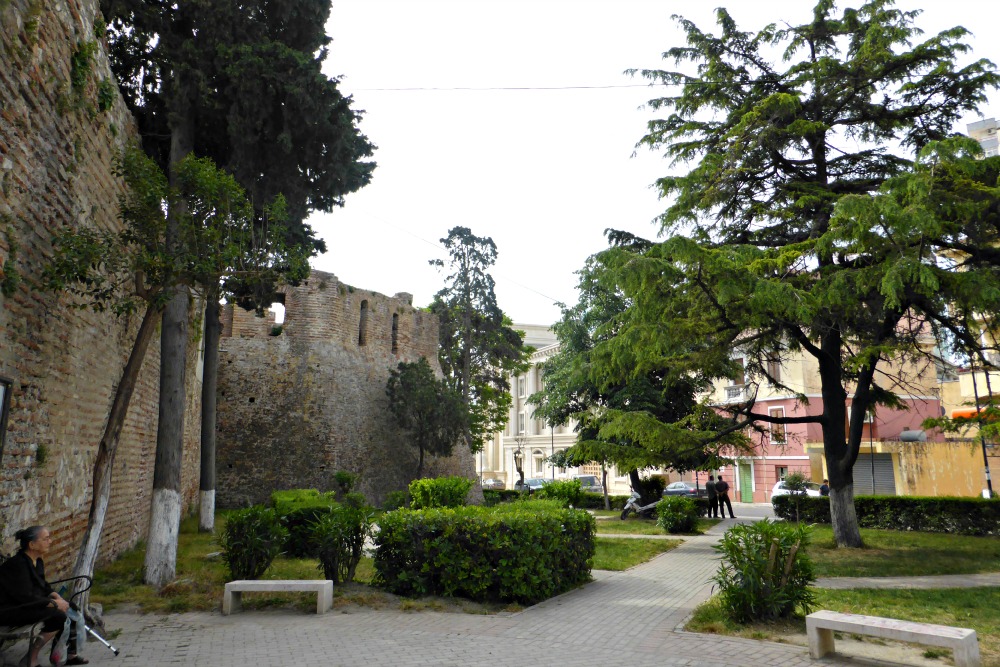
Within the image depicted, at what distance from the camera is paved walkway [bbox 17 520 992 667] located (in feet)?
17.7

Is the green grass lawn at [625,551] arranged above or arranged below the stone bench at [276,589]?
below

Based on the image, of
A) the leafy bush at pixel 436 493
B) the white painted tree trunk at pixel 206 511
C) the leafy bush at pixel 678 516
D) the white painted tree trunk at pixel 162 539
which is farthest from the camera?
the leafy bush at pixel 436 493

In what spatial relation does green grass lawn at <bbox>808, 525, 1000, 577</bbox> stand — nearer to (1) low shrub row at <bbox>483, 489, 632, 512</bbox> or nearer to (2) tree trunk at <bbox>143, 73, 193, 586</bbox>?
(2) tree trunk at <bbox>143, 73, 193, 586</bbox>

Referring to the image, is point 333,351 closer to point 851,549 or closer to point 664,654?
point 851,549

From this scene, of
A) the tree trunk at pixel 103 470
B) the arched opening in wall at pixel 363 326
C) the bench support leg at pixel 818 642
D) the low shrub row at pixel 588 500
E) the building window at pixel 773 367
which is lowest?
the low shrub row at pixel 588 500

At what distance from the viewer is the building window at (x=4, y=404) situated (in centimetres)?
551

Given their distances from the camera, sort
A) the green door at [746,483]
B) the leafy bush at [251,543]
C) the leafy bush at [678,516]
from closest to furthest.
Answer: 1. the leafy bush at [251,543]
2. the leafy bush at [678,516]
3. the green door at [746,483]

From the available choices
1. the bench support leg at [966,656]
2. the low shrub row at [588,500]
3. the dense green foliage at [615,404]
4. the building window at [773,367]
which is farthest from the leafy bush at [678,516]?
the bench support leg at [966,656]

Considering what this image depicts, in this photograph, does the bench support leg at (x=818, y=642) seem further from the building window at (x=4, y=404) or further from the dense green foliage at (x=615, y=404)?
the building window at (x=4, y=404)

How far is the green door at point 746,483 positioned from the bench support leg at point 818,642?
3034 cm

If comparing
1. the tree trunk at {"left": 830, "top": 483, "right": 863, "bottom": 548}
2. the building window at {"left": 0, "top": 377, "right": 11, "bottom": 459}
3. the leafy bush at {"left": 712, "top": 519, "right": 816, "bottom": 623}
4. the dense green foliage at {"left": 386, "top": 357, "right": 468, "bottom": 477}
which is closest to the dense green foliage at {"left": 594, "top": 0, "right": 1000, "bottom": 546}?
the tree trunk at {"left": 830, "top": 483, "right": 863, "bottom": 548}

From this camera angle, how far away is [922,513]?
1655 centimetres

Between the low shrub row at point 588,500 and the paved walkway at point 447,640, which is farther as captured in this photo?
the low shrub row at point 588,500

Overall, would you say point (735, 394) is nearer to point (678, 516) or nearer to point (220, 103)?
point (678, 516)
